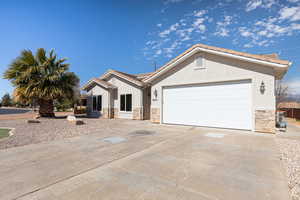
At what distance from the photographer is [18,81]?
12.6m

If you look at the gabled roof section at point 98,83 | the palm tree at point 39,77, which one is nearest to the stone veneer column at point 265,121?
the gabled roof section at point 98,83

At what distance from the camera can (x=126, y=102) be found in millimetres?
14391

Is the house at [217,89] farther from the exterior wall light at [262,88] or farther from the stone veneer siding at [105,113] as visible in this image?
the stone veneer siding at [105,113]

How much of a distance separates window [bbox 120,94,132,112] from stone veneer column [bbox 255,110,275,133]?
33.5ft

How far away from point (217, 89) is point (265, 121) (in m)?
2.80

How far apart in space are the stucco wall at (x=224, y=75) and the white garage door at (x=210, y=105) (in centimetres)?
35

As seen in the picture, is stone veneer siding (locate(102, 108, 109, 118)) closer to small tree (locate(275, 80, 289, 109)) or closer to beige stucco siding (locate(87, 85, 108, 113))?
beige stucco siding (locate(87, 85, 108, 113))

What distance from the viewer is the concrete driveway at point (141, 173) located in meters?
2.31

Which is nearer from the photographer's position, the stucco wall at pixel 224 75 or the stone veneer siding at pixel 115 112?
the stucco wall at pixel 224 75

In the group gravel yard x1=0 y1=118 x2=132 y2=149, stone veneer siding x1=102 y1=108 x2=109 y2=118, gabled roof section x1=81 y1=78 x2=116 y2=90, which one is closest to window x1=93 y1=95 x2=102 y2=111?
stone veneer siding x1=102 y1=108 x2=109 y2=118

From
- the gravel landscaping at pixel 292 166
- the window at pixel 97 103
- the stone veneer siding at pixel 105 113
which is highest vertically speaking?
→ the window at pixel 97 103

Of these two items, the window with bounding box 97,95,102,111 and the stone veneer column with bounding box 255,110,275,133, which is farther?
the window with bounding box 97,95,102,111

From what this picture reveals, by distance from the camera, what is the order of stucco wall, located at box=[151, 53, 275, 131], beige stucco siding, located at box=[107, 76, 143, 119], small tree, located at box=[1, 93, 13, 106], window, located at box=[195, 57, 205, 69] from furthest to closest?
1. small tree, located at box=[1, 93, 13, 106]
2. beige stucco siding, located at box=[107, 76, 143, 119]
3. window, located at box=[195, 57, 205, 69]
4. stucco wall, located at box=[151, 53, 275, 131]

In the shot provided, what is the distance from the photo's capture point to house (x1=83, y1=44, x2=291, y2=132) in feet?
23.4
